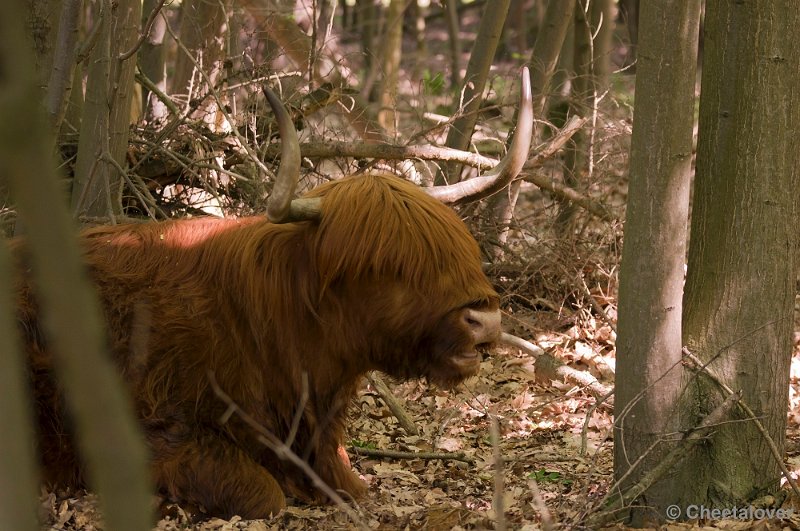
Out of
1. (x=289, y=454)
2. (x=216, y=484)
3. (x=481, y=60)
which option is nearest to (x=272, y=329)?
(x=216, y=484)

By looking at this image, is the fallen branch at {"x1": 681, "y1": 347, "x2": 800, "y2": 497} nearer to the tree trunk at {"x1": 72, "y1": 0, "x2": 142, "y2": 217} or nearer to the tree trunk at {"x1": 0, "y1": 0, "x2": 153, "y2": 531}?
the tree trunk at {"x1": 0, "y1": 0, "x2": 153, "y2": 531}

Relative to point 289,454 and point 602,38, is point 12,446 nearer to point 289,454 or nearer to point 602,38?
point 289,454

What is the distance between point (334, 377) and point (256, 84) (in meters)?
3.01

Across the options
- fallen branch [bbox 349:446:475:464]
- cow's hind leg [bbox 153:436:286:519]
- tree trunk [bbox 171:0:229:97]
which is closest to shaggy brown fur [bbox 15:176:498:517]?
cow's hind leg [bbox 153:436:286:519]

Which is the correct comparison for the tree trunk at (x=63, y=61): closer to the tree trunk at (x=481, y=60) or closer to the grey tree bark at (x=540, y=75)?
the tree trunk at (x=481, y=60)

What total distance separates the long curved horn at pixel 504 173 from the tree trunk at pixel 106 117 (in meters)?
1.99

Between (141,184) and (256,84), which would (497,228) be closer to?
(256,84)

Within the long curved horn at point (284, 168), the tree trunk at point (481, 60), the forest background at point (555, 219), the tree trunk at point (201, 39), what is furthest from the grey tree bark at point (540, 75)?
the long curved horn at point (284, 168)

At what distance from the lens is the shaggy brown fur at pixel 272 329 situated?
4.78 m

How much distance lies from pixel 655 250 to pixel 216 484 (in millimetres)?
2245

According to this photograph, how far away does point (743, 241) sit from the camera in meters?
4.16

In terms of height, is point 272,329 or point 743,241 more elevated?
point 743,241

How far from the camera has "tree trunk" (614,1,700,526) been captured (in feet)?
13.0

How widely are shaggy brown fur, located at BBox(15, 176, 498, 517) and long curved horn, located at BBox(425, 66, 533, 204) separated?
0.38 meters
